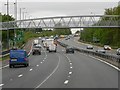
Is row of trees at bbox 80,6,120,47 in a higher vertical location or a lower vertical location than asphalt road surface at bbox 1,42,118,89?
lower

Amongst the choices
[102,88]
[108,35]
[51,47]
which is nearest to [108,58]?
[102,88]

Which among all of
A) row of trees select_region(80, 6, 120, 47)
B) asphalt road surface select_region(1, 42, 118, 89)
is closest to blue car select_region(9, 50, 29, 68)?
asphalt road surface select_region(1, 42, 118, 89)

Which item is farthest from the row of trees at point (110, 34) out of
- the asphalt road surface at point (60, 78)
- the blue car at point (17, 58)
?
the asphalt road surface at point (60, 78)

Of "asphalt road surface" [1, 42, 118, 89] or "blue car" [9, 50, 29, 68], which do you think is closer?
"asphalt road surface" [1, 42, 118, 89]

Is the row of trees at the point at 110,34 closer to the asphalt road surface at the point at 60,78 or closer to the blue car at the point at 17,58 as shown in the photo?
the blue car at the point at 17,58

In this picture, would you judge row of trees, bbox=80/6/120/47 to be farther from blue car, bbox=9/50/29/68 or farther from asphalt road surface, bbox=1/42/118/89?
asphalt road surface, bbox=1/42/118/89

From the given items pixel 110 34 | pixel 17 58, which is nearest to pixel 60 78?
pixel 17 58

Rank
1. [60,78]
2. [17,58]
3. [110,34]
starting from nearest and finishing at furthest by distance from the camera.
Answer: [60,78], [17,58], [110,34]

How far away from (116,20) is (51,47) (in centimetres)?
2758

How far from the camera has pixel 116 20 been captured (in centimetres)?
12038

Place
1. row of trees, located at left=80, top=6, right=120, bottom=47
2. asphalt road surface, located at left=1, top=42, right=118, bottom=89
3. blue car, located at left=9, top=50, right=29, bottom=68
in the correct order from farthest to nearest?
row of trees, located at left=80, top=6, right=120, bottom=47, blue car, located at left=9, top=50, right=29, bottom=68, asphalt road surface, located at left=1, top=42, right=118, bottom=89

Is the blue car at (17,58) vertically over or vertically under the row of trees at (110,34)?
over

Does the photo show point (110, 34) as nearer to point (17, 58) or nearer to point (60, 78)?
point (17, 58)

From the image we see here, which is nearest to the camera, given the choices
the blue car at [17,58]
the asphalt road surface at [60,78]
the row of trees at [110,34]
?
the asphalt road surface at [60,78]
